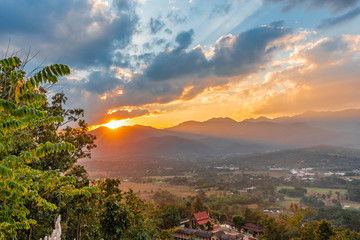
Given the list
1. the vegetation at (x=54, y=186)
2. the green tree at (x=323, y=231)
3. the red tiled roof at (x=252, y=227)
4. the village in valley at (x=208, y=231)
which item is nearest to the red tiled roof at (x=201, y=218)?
the village in valley at (x=208, y=231)

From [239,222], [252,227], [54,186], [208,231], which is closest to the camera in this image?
[54,186]

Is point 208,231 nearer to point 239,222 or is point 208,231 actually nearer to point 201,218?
point 201,218

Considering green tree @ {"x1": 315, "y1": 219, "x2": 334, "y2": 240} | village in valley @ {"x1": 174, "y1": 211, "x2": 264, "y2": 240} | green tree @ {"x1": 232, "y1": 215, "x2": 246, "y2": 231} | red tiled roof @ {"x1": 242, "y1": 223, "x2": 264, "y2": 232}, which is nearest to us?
green tree @ {"x1": 315, "y1": 219, "x2": 334, "y2": 240}

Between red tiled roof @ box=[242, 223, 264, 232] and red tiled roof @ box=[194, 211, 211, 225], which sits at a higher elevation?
red tiled roof @ box=[194, 211, 211, 225]

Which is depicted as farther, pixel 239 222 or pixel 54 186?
pixel 239 222

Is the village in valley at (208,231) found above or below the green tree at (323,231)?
below

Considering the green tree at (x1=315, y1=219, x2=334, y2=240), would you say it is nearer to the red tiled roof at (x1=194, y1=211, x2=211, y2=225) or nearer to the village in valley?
the village in valley

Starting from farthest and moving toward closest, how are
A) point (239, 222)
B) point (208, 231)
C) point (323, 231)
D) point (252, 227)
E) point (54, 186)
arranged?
→ point (239, 222)
point (252, 227)
point (208, 231)
point (323, 231)
point (54, 186)

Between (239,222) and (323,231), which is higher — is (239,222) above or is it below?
below

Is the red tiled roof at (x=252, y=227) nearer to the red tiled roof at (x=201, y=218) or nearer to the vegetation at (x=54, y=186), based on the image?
the vegetation at (x=54, y=186)

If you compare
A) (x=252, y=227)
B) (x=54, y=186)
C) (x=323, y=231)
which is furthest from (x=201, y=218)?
(x=54, y=186)

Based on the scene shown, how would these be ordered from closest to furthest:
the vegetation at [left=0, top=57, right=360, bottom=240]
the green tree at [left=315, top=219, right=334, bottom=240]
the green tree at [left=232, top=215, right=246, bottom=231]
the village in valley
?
the vegetation at [left=0, top=57, right=360, bottom=240], the green tree at [left=315, top=219, right=334, bottom=240], the village in valley, the green tree at [left=232, top=215, right=246, bottom=231]

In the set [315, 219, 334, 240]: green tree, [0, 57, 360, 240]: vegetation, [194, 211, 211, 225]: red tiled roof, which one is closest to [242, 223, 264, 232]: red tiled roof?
[0, 57, 360, 240]: vegetation

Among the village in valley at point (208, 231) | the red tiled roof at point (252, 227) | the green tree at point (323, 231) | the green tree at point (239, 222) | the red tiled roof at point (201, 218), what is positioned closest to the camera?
the green tree at point (323, 231)
